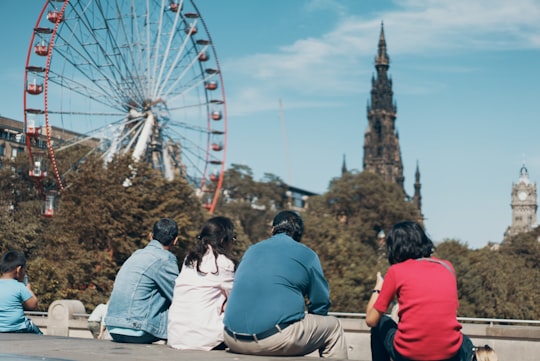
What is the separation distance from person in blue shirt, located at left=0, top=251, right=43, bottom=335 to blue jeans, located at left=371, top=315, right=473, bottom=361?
456 cm

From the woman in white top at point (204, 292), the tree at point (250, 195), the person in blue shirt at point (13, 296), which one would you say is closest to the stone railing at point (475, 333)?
the person in blue shirt at point (13, 296)

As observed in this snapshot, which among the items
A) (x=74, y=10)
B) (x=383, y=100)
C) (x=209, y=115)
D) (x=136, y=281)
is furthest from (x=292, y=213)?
(x=383, y=100)

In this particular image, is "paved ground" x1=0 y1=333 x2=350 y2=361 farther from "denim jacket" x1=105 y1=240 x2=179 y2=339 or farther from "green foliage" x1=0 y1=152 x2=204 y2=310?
"green foliage" x1=0 y1=152 x2=204 y2=310

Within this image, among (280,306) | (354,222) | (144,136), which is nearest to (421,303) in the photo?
(280,306)

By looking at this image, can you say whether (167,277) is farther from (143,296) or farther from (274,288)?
(274,288)

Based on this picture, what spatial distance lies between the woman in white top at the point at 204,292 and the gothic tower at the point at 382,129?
493ft

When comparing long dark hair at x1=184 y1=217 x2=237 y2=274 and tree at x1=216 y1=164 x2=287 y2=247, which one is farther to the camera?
tree at x1=216 y1=164 x2=287 y2=247

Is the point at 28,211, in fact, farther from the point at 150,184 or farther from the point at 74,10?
the point at 74,10

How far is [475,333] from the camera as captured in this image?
61.3ft

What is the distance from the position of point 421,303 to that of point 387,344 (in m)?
0.59

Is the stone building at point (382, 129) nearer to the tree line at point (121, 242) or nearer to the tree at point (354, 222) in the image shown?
the tree at point (354, 222)

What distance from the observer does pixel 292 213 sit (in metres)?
8.69

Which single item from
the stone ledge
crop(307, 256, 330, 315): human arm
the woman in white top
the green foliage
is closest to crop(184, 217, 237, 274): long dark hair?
the woman in white top

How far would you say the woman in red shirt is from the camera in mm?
7379
